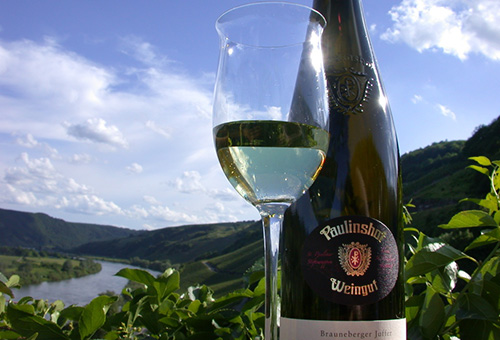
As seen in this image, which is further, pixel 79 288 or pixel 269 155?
pixel 79 288

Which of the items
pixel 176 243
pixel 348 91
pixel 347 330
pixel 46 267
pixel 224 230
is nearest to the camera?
pixel 347 330

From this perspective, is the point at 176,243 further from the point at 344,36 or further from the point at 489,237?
the point at 489,237

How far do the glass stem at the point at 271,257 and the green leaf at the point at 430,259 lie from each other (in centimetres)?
41

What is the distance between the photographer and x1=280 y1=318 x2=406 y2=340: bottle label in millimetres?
Answer: 1070

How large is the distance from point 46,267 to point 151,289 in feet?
362

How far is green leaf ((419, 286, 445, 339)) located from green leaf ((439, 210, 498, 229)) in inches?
7.1

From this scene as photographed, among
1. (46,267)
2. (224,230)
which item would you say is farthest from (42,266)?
(224,230)

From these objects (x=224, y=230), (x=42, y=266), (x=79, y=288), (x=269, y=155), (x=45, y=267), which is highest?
(x=224, y=230)

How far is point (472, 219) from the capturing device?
113 centimetres

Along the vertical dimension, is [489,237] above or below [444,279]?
above

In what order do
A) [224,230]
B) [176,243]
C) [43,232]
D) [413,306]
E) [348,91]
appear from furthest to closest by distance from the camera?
[43,232] → [224,230] → [176,243] → [348,91] → [413,306]

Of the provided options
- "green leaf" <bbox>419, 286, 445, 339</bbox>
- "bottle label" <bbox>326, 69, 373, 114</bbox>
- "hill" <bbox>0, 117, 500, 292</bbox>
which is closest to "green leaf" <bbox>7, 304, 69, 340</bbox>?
"green leaf" <bbox>419, 286, 445, 339</bbox>

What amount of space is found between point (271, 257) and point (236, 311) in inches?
9.8

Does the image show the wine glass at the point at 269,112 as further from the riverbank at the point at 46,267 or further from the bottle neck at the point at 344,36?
the riverbank at the point at 46,267
